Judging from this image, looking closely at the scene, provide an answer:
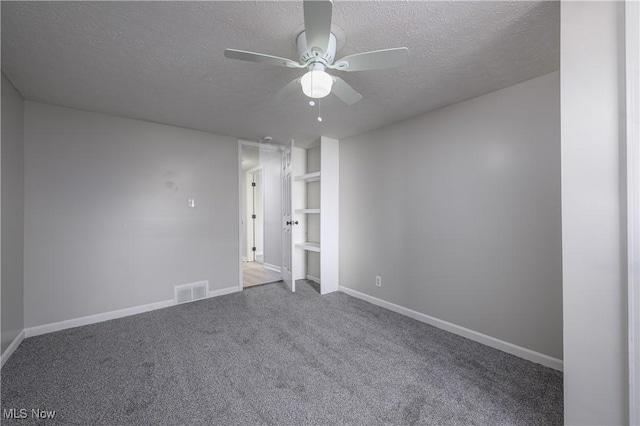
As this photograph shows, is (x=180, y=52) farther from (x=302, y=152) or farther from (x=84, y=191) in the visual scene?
(x=302, y=152)

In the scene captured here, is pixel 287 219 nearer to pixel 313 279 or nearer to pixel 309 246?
pixel 309 246

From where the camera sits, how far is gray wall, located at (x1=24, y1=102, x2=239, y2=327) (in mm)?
2598

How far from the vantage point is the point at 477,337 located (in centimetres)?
243

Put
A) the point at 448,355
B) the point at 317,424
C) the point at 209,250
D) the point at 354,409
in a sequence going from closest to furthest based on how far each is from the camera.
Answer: the point at 317,424
the point at 354,409
the point at 448,355
the point at 209,250

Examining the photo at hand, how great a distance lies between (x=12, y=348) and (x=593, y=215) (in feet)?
13.7

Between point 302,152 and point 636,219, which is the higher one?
point 302,152

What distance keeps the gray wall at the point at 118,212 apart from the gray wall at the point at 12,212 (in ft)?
0.40

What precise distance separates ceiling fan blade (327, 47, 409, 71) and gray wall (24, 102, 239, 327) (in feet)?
8.75

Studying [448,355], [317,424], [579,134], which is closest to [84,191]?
[317,424]

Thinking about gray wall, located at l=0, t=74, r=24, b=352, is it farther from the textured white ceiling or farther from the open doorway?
the open doorway

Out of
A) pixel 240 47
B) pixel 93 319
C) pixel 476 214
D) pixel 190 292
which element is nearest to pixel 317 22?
pixel 240 47

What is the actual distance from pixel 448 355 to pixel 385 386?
0.73 metres

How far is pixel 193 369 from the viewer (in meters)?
2.00

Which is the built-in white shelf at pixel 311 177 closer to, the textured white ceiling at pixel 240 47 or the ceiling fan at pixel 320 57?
the textured white ceiling at pixel 240 47
